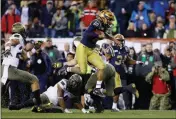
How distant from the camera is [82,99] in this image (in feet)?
57.9

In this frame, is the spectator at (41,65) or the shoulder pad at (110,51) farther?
the spectator at (41,65)

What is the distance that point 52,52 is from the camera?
2084cm

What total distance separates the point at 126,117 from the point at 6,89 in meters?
4.05

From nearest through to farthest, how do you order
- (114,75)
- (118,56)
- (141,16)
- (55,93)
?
1. (55,93)
2. (114,75)
3. (118,56)
4. (141,16)

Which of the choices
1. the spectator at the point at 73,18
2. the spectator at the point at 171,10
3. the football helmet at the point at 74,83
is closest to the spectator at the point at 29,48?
the spectator at the point at 73,18

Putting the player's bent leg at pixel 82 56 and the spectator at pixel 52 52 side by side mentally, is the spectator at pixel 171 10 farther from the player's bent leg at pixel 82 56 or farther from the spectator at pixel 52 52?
the player's bent leg at pixel 82 56

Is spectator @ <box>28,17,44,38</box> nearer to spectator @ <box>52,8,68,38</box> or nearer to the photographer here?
spectator @ <box>52,8,68,38</box>

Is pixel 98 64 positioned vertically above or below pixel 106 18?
below

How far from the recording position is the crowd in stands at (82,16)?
22.1 metres

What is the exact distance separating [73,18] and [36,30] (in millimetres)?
1131

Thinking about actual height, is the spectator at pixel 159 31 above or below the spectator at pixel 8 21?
below

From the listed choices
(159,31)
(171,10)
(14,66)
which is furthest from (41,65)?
(171,10)

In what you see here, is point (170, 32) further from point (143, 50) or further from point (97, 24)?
point (97, 24)

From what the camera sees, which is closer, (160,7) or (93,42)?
(93,42)
